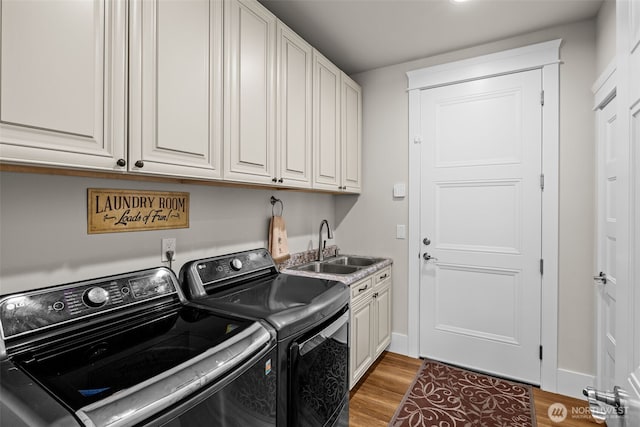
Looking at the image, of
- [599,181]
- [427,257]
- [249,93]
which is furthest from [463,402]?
[249,93]

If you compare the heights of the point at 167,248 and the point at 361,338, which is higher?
the point at 167,248

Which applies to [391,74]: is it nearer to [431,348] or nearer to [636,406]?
[431,348]

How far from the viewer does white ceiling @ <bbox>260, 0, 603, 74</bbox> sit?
2.04 metres

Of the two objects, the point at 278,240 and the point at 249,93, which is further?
the point at 278,240

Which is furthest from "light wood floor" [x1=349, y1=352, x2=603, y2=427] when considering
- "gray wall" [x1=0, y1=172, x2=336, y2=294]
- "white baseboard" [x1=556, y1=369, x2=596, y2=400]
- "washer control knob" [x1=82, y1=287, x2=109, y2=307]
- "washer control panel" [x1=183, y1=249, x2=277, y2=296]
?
"washer control knob" [x1=82, y1=287, x2=109, y2=307]

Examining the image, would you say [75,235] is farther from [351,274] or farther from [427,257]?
[427,257]

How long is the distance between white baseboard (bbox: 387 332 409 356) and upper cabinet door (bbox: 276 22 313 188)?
1.64 meters

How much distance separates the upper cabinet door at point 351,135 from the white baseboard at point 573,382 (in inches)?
79.8

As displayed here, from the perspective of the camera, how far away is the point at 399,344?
288cm

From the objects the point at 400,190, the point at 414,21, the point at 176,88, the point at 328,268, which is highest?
the point at 414,21

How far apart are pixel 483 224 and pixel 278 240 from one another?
5.26ft

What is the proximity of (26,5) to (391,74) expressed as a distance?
2575 millimetres

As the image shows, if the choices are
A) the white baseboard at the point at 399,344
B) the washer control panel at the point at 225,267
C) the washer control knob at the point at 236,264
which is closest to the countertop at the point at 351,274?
the washer control panel at the point at 225,267

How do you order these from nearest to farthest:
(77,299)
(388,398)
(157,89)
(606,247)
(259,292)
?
(77,299) → (157,89) → (259,292) → (606,247) → (388,398)
